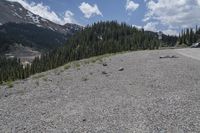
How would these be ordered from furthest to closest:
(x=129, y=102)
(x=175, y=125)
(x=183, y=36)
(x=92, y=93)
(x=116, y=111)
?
(x=183, y=36), (x=92, y=93), (x=129, y=102), (x=116, y=111), (x=175, y=125)

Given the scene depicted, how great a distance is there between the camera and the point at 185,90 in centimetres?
2047

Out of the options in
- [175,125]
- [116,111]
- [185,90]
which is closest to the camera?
[175,125]

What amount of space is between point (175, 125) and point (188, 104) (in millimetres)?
3497

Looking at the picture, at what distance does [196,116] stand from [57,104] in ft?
29.0

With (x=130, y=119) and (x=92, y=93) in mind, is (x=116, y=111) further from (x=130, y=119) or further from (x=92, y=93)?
(x=92, y=93)

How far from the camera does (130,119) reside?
1491cm

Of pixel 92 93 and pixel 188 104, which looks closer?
pixel 188 104

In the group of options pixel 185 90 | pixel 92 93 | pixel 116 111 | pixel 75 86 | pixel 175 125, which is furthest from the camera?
pixel 75 86

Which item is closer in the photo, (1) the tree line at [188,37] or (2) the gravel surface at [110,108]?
(2) the gravel surface at [110,108]

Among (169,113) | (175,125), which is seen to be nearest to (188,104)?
(169,113)

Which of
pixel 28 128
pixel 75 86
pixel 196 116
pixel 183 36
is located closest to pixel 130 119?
pixel 196 116

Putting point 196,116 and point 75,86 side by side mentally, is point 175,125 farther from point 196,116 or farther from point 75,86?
point 75,86

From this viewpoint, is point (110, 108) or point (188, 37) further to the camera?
point (188, 37)

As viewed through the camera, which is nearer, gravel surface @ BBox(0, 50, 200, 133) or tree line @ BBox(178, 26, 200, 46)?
gravel surface @ BBox(0, 50, 200, 133)
